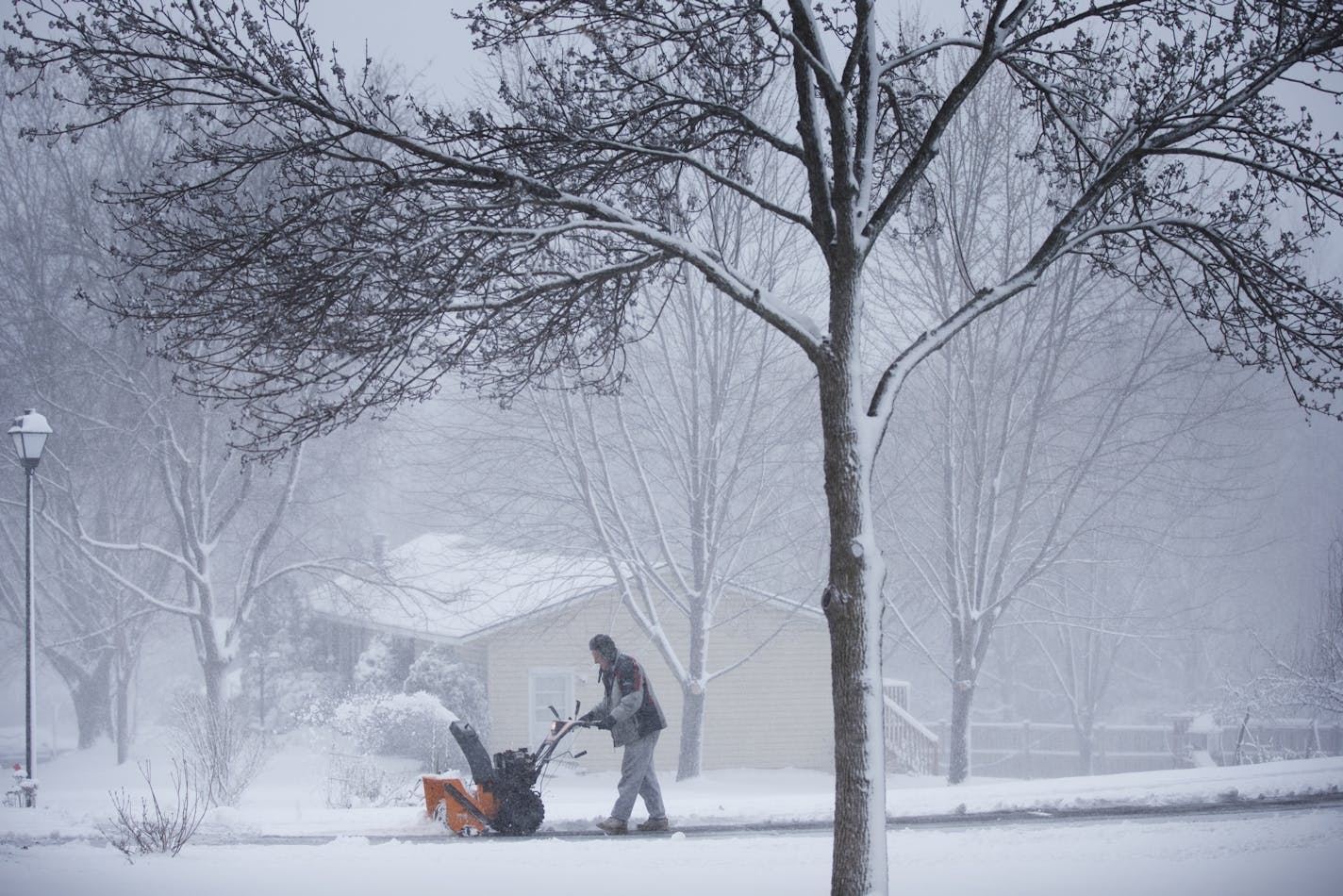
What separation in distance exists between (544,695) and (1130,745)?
61.3ft

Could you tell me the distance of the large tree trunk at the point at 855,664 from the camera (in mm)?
6309

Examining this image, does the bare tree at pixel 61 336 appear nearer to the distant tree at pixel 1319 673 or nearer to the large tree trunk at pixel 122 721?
the large tree trunk at pixel 122 721

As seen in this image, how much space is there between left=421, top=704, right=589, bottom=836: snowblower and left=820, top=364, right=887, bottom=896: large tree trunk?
4.03 meters

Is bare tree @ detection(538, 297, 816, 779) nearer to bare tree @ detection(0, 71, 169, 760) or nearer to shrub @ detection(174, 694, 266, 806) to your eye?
shrub @ detection(174, 694, 266, 806)

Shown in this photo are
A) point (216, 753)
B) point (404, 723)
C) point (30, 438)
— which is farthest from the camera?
point (404, 723)

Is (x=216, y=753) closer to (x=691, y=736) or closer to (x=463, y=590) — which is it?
(x=463, y=590)

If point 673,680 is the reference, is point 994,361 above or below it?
above

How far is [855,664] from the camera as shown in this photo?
6.43m

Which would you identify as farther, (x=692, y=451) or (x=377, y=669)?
(x=377, y=669)

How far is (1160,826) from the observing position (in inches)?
355

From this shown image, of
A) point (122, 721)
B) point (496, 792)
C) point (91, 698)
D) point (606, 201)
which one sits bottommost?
point (122, 721)

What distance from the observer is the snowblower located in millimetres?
9992

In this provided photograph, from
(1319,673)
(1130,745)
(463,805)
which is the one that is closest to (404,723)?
(463,805)

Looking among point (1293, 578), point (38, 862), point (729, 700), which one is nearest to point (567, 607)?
point (729, 700)
